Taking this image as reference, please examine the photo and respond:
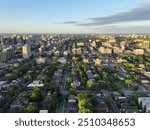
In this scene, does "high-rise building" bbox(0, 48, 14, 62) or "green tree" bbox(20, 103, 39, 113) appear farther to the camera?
"high-rise building" bbox(0, 48, 14, 62)

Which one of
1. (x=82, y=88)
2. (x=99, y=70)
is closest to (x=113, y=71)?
(x=99, y=70)

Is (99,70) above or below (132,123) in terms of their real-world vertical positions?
below

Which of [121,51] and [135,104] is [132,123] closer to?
[135,104]

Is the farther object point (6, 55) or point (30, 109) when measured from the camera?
point (6, 55)

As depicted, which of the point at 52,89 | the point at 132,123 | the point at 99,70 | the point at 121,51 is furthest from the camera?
the point at 121,51

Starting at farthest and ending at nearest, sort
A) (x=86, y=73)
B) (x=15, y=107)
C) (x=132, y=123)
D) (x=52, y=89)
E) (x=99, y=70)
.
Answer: (x=99, y=70)
(x=86, y=73)
(x=52, y=89)
(x=15, y=107)
(x=132, y=123)

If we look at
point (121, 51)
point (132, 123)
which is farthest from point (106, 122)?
point (121, 51)

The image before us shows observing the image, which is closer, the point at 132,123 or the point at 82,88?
the point at 132,123

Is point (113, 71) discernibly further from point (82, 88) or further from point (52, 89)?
point (52, 89)

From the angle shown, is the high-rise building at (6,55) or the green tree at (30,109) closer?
the green tree at (30,109)
